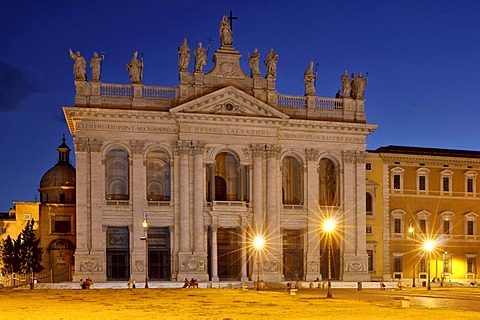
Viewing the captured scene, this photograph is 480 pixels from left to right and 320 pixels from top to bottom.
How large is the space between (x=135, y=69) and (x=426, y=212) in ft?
103

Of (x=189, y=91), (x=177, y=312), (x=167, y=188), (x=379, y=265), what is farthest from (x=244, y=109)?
(x=177, y=312)

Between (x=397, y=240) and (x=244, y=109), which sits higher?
(x=244, y=109)

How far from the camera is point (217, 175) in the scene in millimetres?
65625

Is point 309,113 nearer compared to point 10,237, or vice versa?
point 309,113

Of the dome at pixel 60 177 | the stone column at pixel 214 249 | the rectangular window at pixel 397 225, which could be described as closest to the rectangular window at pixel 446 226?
the rectangular window at pixel 397 225

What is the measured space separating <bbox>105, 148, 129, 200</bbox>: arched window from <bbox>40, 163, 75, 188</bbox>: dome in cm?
1387

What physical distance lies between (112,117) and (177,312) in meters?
31.7

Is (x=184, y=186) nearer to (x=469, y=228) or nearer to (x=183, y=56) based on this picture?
(x=183, y=56)

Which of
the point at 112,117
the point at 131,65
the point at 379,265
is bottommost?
the point at 379,265

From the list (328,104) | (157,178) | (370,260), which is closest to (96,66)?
(157,178)

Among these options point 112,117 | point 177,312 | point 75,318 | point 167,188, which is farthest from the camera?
point 167,188

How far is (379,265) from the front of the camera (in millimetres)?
69688

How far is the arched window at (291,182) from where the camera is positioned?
67.0 metres

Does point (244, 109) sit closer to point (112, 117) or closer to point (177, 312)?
point (112, 117)
